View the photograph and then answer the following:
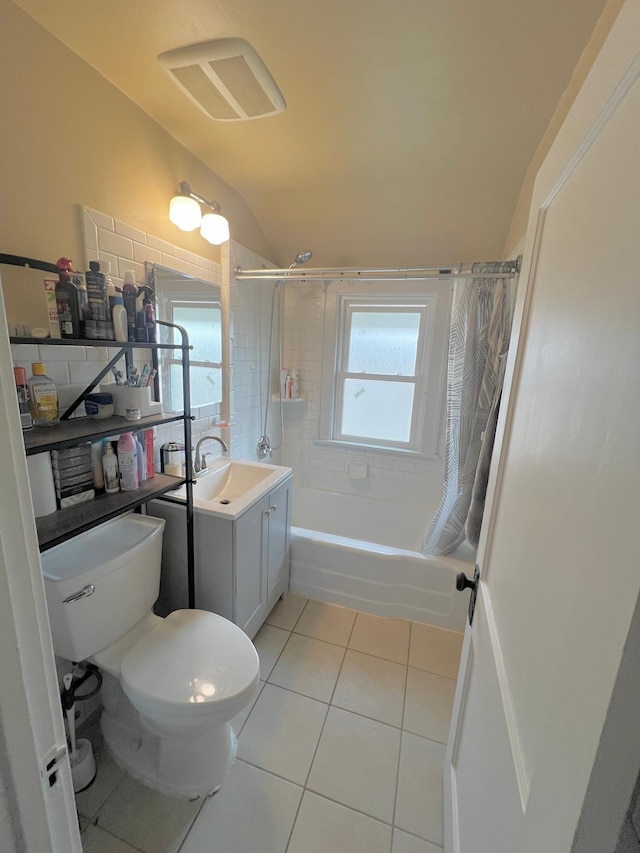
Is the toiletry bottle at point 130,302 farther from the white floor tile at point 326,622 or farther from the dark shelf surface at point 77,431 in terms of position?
the white floor tile at point 326,622

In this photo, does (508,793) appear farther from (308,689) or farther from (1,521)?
(308,689)

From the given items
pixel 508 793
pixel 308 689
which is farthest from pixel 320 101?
pixel 308 689

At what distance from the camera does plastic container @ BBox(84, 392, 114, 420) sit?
1187 millimetres

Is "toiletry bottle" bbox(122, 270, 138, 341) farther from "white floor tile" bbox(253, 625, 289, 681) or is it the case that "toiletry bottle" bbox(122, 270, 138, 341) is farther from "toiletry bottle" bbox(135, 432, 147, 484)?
"white floor tile" bbox(253, 625, 289, 681)

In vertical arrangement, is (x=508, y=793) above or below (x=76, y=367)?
below

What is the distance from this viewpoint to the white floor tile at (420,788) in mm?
1100

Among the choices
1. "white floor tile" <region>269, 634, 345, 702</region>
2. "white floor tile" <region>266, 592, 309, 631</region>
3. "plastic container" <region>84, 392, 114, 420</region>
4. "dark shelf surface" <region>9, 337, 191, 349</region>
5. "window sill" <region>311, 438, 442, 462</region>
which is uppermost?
"dark shelf surface" <region>9, 337, 191, 349</region>

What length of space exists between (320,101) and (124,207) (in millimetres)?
900

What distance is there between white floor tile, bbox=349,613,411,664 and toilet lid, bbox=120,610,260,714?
820 mm

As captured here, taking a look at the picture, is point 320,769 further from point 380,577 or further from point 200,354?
point 200,354

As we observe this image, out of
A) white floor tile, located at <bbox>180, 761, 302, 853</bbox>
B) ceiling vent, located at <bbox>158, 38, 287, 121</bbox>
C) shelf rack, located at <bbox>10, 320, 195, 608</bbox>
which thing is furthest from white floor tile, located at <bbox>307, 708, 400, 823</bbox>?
ceiling vent, located at <bbox>158, 38, 287, 121</bbox>

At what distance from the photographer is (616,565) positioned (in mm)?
321

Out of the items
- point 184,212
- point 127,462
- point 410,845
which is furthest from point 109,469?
point 410,845

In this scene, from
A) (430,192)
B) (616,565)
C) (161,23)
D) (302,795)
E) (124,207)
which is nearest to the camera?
(616,565)
